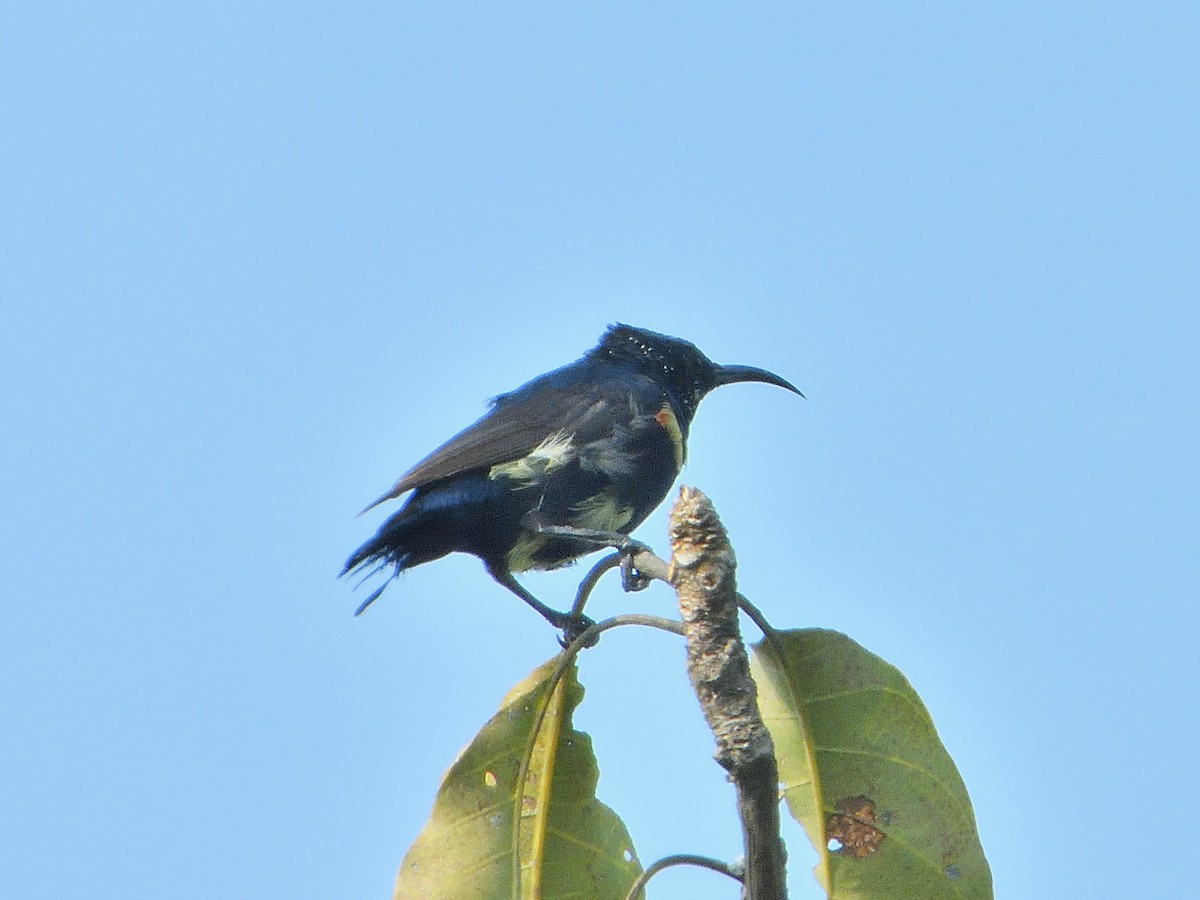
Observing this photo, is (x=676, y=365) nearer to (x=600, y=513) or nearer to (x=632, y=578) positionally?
(x=600, y=513)

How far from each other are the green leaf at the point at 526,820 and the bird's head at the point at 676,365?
288 cm

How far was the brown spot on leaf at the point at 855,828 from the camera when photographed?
3.10 metres

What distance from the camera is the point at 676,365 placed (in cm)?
650

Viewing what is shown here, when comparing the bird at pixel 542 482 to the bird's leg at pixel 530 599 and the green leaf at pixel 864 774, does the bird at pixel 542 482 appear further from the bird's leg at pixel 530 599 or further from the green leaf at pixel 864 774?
the green leaf at pixel 864 774

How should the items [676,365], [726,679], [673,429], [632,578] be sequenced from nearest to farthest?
[726,679] → [632,578] → [673,429] → [676,365]

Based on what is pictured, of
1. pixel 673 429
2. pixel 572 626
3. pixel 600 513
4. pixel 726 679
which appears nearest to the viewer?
pixel 726 679

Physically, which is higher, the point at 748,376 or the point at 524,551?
the point at 748,376

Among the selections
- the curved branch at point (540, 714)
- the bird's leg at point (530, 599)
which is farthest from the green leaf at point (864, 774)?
the bird's leg at point (530, 599)

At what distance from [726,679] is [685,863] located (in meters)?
0.45

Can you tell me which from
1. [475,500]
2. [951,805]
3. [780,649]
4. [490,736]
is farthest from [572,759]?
[475,500]

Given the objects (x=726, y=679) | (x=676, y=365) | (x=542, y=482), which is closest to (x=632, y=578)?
(x=542, y=482)

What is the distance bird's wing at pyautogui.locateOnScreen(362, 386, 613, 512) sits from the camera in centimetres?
514

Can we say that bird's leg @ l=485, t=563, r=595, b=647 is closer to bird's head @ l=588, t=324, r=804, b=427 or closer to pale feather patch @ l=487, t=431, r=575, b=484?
pale feather patch @ l=487, t=431, r=575, b=484

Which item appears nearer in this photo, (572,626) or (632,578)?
(632,578)
